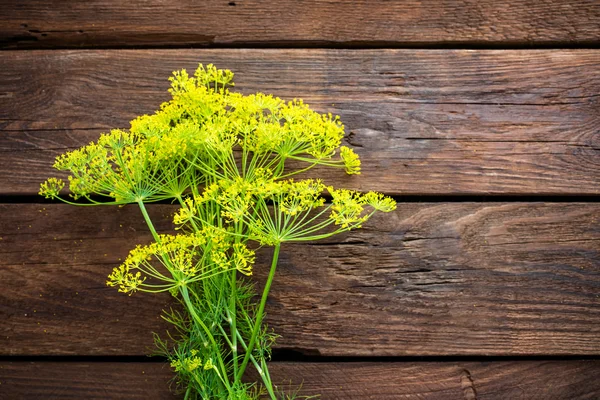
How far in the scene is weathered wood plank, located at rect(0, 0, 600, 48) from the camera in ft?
3.90

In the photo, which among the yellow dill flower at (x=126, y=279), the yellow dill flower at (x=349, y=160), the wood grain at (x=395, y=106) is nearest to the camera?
the yellow dill flower at (x=126, y=279)


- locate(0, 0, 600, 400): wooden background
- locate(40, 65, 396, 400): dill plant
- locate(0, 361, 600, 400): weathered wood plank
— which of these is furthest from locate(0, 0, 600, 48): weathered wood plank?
locate(0, 361, 600, 400): weathered wood plank

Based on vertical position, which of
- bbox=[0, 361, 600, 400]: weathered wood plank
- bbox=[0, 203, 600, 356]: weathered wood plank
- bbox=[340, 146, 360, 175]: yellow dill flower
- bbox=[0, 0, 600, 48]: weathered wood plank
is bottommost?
bbox=[0, 361, 600, 400]: weathered wood plank

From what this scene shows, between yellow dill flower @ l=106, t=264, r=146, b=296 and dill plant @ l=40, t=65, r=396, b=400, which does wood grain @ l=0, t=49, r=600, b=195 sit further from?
yellow dill flower @ l=106, t=264, r=146, b=296

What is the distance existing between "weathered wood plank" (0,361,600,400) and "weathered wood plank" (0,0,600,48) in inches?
25.3

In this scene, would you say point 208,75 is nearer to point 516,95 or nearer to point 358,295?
point 358,295

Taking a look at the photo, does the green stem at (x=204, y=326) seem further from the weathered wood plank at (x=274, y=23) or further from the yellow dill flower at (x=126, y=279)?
the weathered wood plank at (x=274, y=23)

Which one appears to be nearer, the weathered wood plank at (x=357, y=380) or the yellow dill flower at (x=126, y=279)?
the yellow dill flower at (x=126, y=279)

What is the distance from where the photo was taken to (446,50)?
1.19 metres

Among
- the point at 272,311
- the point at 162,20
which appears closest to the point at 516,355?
the point at 272,311

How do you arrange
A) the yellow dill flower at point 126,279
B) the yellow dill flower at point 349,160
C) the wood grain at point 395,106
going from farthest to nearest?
1. the wood grain at point 395,106
2. the yellow dill flower at point 349,160
3. the yellow dill flower at point 126,279

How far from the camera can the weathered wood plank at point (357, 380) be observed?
1.09m

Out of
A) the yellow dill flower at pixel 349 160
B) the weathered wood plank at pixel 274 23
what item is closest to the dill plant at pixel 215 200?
the yellow dill flower at pixel 349 160

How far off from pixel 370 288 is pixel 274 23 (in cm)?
57
